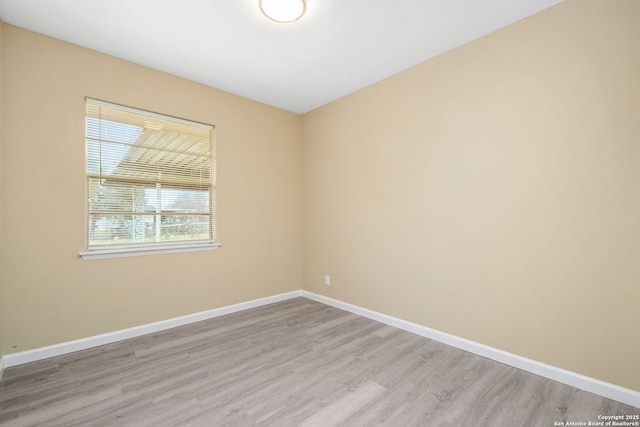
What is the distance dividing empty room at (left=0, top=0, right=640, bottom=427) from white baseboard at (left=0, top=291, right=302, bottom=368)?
16 millimetres

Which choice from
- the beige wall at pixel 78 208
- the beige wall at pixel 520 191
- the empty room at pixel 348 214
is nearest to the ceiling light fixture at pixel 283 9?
the empty room at pixel 348 214

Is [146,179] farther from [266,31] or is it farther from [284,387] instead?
[284,387]

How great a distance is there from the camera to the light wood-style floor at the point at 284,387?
1.73 meters

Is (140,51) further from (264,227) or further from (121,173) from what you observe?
(264,227)

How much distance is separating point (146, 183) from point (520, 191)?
3.53 meters

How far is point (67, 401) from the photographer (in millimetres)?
1882

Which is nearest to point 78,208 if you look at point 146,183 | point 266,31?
point 146,183

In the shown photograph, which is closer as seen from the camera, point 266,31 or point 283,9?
point 283,9

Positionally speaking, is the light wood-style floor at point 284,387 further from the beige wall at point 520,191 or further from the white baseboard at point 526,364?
the beige wall at point 520,191

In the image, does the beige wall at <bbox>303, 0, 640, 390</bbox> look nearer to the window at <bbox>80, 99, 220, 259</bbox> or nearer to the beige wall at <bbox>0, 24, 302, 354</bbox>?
the beige wall at <bbox>0, 24, 302, 354</bbox>

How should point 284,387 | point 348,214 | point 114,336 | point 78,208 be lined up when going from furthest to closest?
point 348,214 → point 114,336 → point 78,208 → point 284,387

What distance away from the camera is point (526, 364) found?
2.22 meters

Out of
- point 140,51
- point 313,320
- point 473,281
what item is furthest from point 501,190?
point 140,51

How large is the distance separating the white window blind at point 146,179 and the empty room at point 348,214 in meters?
0.02
